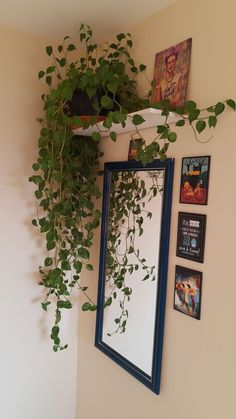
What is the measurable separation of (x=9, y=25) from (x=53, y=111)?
503mm

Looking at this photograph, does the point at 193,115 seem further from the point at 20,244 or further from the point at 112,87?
the point at 20,244

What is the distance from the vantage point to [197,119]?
119 centimetres

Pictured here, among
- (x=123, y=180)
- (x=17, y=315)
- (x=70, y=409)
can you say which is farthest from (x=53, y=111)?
(x=70, y=409)

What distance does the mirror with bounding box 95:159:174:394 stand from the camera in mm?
1348

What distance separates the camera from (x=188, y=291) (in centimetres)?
124

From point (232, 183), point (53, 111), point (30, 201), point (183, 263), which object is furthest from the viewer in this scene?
point (30, 201)

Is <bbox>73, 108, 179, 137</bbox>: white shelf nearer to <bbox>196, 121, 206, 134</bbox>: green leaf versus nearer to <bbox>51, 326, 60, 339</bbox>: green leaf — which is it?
<bbox>196, 121, 206, 134</bbox>: green leaf

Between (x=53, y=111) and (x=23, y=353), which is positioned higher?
(x=53, y=111)

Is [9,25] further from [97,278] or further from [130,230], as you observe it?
[97,278]

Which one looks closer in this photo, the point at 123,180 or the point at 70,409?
the point at 123,180

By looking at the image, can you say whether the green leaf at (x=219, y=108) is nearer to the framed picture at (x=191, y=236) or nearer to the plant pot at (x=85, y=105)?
the framed picture at (x=191, y=236)

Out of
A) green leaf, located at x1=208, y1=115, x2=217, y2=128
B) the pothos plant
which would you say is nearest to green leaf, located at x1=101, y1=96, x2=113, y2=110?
the pothos plant
